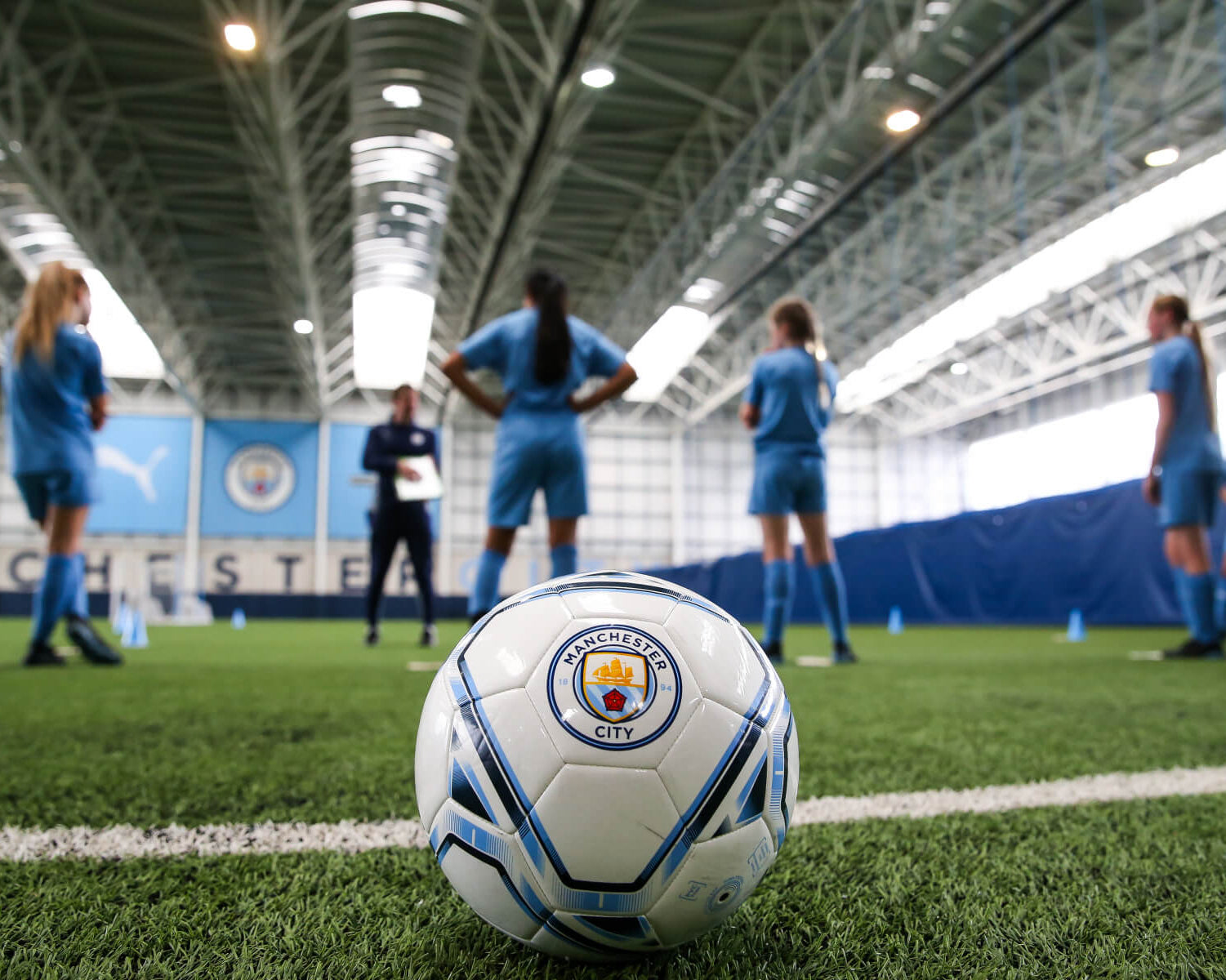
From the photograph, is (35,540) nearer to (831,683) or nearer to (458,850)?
(831,683)

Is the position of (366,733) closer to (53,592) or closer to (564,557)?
(564,557)

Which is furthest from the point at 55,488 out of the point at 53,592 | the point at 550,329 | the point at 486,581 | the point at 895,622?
the point at 895,622

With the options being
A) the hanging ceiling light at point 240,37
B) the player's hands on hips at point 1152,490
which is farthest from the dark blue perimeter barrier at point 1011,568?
the hanging ceiling light at point 240,37

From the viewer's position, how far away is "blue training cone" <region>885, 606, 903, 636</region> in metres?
10.2

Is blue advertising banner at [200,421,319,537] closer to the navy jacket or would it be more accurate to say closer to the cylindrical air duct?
the cylindrical air duct

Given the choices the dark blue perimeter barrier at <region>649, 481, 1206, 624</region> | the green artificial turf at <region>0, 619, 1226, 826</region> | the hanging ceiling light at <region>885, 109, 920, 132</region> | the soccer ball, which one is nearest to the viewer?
the soccer ball

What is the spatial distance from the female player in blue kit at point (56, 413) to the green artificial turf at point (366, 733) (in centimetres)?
55

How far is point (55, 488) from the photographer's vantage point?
12.7ft

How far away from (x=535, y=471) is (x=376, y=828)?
224 centimetres

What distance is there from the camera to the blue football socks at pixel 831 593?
168 inches

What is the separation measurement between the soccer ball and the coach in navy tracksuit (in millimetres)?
4768

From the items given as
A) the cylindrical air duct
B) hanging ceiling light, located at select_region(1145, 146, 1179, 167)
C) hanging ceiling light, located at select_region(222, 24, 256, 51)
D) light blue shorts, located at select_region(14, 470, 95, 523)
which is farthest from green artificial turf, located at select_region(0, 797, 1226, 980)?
hanging ceiling light, located at select_region(1145, 146, 1179, 167)

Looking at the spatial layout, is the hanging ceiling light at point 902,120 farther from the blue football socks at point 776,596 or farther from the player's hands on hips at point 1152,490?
the blue football socks at point 776,596

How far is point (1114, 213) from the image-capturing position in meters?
15.4
